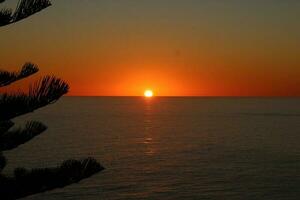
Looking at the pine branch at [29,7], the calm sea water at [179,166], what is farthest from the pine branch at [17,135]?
the calm sea water at [179,166]

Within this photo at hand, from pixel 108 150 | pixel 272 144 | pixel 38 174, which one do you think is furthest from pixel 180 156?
pixel 38 174

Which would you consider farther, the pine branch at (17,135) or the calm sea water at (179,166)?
the calm sea water at (179,166)

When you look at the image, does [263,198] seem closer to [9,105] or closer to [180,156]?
[180,156]

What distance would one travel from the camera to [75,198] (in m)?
32.0

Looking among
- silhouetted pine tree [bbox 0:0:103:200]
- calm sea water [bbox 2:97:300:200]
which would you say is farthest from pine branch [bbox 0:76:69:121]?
calm sea water [bbox 2:97:300:200]

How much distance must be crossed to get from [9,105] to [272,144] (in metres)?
65.3

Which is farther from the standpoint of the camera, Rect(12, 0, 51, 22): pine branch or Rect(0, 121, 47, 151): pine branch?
Rect(0, 121, 47, 151): pine branch

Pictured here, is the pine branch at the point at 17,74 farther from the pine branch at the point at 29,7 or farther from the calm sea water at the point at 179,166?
the calm sea water at the point at 179,166

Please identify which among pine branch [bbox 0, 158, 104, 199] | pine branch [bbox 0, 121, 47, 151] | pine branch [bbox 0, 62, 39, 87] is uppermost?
pine branch [bbox 0, 62, 39, 87]

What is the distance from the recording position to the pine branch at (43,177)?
8.35m

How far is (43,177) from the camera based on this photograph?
852 cm

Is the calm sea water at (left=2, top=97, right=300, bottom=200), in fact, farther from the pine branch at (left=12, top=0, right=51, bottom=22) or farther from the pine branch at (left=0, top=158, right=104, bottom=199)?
the pine branch at (left=12, top=0, right=51, bottom=22)

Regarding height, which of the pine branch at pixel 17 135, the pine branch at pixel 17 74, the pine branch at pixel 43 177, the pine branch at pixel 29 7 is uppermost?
the pine branch at pixel 29 7

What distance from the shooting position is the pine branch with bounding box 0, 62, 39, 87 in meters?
7.99
